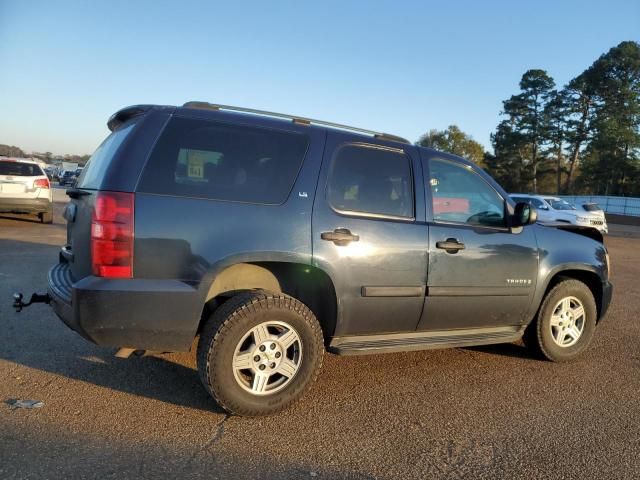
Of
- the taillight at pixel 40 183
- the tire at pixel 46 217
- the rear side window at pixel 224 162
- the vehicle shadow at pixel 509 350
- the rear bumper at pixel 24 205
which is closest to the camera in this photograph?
the rear side window at pixel 224 162

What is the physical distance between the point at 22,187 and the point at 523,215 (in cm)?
1227

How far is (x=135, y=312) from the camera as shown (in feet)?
9.92

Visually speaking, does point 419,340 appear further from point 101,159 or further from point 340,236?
point 101,159

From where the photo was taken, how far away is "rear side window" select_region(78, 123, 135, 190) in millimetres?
3299

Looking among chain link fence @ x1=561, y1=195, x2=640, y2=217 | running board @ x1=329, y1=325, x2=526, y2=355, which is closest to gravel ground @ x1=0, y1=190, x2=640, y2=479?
running board @ x1=329, y1=325, x2=526, y2=355

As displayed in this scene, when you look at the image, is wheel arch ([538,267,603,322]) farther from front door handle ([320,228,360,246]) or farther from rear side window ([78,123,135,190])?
A: rear side window ([78,123,135,190])

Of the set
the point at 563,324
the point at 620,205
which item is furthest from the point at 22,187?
the point at 620,205

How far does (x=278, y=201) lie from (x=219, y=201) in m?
0.39

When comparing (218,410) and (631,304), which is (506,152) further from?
(218,410)

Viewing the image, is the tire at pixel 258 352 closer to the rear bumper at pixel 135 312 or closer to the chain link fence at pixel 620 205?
the rear bumper at pixel 135 312

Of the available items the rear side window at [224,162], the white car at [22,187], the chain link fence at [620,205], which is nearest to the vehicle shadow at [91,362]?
the rear side window at [224,162]

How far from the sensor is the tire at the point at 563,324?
456 centimetres

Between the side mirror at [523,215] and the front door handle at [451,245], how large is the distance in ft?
2.09

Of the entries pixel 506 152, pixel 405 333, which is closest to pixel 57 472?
pixel 405 333
